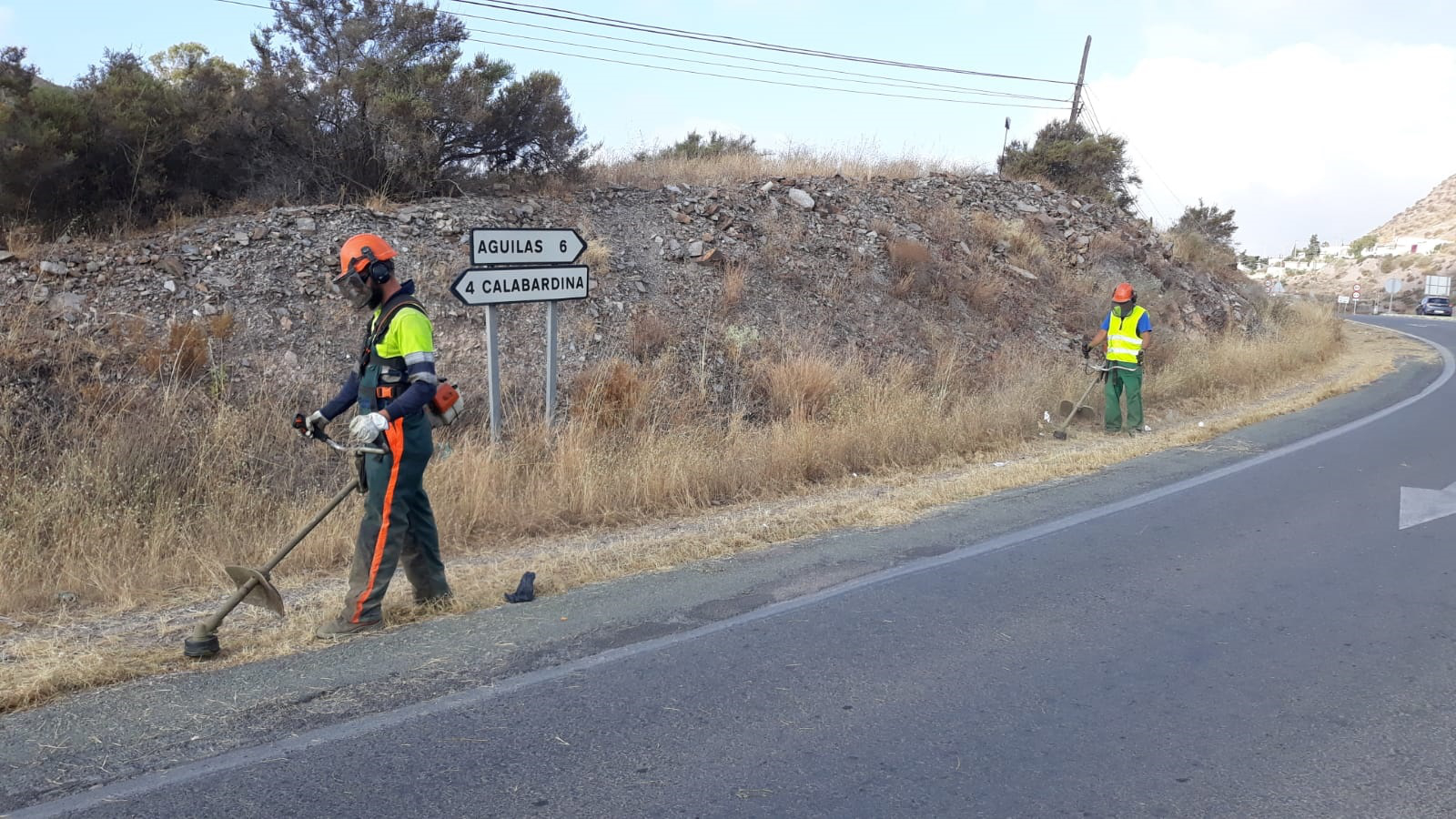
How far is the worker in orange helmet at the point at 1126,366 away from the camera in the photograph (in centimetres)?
1220

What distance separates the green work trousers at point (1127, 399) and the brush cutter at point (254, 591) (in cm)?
931

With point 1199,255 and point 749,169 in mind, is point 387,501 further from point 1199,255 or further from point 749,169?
point 1199,255

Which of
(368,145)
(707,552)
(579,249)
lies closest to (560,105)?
(368,145)

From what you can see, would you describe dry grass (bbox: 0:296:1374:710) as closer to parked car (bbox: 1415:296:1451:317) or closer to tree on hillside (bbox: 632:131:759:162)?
tree on hillside (bbox: 632:131:759:162)

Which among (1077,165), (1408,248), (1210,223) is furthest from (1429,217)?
(1077,165)

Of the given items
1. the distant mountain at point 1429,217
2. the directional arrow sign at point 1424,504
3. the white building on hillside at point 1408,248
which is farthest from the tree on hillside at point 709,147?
the distant mountain at point 1429,217

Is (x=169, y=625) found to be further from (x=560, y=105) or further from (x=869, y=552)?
(x=560, y=105)

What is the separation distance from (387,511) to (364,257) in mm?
1262

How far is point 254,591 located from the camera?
5.13 m

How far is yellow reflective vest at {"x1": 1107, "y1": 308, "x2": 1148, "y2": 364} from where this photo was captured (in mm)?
12203

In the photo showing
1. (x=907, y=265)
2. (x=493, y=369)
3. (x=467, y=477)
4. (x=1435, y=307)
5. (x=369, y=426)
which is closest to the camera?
(x=369, y=426)

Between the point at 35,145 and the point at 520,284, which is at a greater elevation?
the point at 35,145

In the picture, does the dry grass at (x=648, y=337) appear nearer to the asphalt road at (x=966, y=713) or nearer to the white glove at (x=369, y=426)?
the asphalt road at (x=966, y=713)

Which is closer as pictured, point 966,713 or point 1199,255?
point 966,713
